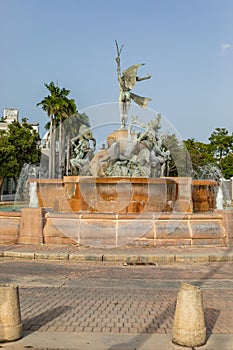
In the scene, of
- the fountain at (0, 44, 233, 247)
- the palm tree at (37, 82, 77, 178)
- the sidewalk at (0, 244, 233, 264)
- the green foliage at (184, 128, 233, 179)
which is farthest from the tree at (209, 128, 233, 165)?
the sidewalk at (0, 244, 233, 264)

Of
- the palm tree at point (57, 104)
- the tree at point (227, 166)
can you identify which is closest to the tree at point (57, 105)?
the palm tree at point (57, 104)

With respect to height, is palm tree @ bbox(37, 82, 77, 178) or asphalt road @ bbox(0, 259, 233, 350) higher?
palm tree @ bbox(37, 82, 77, 178)

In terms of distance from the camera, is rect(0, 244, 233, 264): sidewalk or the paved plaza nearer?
the paved plaza

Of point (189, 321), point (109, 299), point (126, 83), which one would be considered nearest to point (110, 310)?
point (109, 299)

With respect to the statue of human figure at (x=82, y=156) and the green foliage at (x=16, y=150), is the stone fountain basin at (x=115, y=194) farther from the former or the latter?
the green foliage at (x=16, y=150)

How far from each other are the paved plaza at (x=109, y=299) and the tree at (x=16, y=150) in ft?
112

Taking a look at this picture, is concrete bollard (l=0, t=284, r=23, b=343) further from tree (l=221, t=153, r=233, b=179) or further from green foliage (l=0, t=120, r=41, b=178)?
tree (l=221, t=153, r=233, b=179)

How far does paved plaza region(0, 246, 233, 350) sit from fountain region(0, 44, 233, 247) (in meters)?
1.03

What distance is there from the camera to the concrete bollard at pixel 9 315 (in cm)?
483

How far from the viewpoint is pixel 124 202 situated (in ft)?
56.5

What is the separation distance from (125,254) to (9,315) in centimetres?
647

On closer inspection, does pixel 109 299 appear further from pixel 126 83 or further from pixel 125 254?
pixel 126 83

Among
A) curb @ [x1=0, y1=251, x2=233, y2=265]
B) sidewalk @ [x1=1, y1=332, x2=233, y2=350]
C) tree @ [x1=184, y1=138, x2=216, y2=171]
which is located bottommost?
sidewalk @ [x1=1, y1=332, x2=233, y2=350]

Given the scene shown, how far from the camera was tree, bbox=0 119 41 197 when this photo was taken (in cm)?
4450
